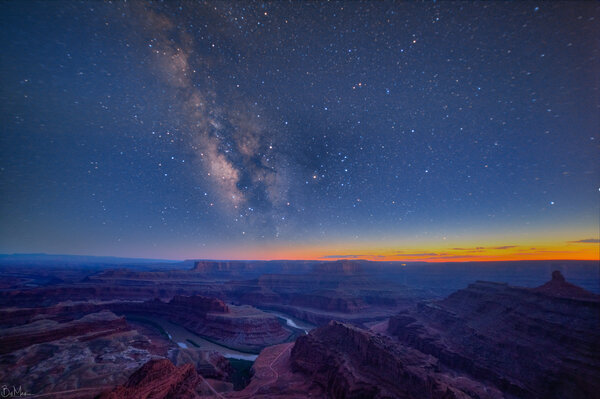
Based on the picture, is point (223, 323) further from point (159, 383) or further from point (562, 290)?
point (562, 290)

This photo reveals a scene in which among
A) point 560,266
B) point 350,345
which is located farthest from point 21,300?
point 560,266

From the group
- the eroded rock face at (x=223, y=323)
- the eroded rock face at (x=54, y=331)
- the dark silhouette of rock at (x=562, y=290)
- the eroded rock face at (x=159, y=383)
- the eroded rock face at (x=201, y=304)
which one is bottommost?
the eroded rock face at (x=223, y=323)

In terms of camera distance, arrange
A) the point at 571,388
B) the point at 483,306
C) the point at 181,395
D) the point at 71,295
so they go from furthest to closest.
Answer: the point at 71,295 → the point at 483,306 → the point at 571,388 → the point at 181,395

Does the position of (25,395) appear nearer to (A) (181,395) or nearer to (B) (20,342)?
(A) (181,395)

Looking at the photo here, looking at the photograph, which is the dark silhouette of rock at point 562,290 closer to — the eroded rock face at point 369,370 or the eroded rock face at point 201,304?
the eroded rock face at point 369,370

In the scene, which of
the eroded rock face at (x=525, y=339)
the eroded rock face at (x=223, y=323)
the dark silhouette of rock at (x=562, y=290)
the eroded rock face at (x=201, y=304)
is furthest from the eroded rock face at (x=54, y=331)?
the dark silhouette of rock at (x=562, y=290)

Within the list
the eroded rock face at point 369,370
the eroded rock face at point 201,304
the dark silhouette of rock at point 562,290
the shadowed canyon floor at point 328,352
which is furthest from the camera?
the eroded rock face at point 201,304
